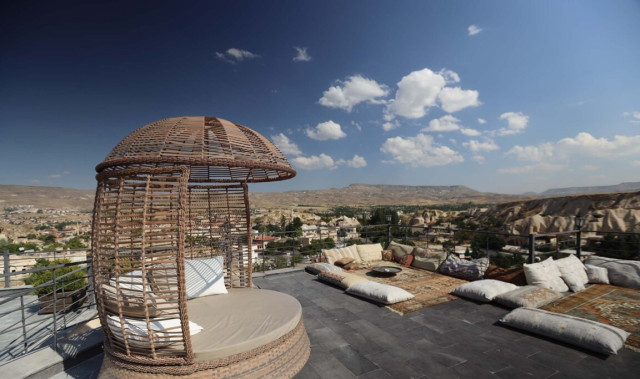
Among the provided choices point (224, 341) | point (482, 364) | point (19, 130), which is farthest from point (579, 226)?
point (19, 130)

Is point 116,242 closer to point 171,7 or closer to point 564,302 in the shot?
point 564,302

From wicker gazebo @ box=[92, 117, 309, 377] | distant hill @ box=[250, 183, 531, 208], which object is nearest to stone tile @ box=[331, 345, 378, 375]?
wicker gazebo @ box=[92, 117, 309, 377]

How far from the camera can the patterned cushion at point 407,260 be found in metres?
6.48

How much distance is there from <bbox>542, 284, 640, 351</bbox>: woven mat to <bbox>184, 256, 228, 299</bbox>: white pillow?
4286 millimetres

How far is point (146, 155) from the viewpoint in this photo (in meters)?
2.14

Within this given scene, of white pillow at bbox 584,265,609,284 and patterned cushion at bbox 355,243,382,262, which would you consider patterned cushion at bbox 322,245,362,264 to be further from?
white pillow at bbox 584,265,609,284

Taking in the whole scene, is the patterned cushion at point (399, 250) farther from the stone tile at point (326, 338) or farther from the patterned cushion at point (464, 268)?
the stone tile at point (326, 338)

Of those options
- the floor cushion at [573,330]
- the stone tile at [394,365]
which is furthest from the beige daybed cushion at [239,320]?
the floor cushion at [573,330]

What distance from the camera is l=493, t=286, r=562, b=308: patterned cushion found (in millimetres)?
3684

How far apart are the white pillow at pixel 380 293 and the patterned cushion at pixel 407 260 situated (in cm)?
223

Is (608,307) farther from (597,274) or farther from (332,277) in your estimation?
(332,277)

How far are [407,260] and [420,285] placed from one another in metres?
1.53

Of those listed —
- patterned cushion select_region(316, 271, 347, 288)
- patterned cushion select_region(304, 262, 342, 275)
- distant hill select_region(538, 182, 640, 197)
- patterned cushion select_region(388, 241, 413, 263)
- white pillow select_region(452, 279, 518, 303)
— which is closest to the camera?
white pillow select_region(452, 279, 518, 303)

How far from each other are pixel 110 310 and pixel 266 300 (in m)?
1.50
